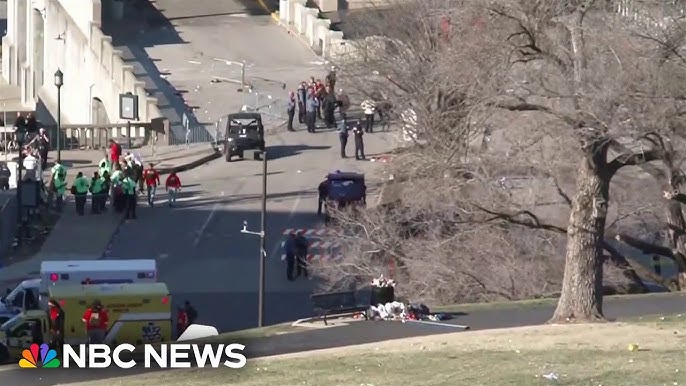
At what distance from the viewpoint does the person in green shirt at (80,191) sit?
4722cm

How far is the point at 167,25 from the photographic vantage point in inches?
2857

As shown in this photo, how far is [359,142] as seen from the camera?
53.1 metres

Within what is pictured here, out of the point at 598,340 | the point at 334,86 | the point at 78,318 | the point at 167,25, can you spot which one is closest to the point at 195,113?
the point at 334,86

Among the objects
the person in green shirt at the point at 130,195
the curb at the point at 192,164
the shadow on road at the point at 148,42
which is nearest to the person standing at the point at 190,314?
the person in green shirt at the point at 130,195

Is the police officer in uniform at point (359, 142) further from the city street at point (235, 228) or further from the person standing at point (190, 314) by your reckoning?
the person standing at point (190, 314)

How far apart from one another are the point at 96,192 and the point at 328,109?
1157cm

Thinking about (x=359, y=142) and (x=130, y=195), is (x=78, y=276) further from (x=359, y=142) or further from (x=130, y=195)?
(x=359, y=142)

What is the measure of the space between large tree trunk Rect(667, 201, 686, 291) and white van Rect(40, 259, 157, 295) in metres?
9.79

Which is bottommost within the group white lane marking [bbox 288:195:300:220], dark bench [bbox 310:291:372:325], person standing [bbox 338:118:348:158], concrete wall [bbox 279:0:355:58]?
dark bench [bbox 310:291:372:325]

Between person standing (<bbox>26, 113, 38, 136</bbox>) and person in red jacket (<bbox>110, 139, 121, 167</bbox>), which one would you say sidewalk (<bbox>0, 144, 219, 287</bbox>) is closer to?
person in red jacket (<bbox>110, 139, 121, 167</bbox>)

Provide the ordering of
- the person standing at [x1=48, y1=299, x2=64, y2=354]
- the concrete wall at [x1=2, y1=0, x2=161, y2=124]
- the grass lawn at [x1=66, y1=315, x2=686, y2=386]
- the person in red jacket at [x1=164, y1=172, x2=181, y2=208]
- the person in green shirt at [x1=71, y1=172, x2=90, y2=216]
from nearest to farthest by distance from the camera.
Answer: the grass lawn at [x1=66, y1=315, x2=686, y2=386] < the person standing at [x1=48, y1=299, x2=64, y2=354] < the person in green shirt at [x1=71, y1=172, x2=90, y2=216] < the person in red jacket at [x1=164, y1=172, x2=181, y2=208] < the concrete wall at [x1=2, y1=0, x2=161, y2=124]

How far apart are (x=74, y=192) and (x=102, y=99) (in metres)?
19.8

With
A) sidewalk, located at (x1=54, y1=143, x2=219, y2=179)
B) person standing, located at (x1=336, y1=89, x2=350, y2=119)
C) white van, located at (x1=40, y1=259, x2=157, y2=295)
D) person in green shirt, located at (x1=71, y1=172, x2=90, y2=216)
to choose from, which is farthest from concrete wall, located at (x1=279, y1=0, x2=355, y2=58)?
white van, located at (x1=40, y1=259, x2=157, y2=295)

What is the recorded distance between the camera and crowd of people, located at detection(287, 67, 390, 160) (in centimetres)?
5447
